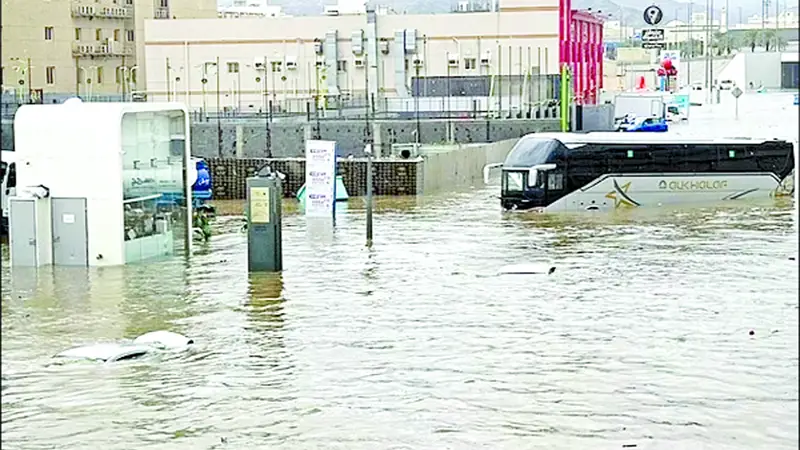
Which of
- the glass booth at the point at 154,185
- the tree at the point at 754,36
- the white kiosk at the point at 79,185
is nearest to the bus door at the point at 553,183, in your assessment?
the tree at the point at 754,36

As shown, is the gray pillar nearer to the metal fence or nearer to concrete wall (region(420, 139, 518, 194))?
concrete wall (region(420, 139, 518, 194))

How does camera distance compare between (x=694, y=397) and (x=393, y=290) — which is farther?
(x=393, y=290)

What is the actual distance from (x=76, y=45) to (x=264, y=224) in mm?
51143

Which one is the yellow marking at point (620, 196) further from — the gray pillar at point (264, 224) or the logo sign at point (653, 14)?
the logo sign at point (653, 14)

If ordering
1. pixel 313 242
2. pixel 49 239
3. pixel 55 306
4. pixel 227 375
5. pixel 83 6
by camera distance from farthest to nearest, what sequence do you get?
pixel 83 6 → pixel 313 242 → pixel 49 239 → pixel 55 306 → pixel 227 375

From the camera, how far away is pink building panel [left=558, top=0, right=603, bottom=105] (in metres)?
72.1

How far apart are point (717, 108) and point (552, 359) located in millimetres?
59418

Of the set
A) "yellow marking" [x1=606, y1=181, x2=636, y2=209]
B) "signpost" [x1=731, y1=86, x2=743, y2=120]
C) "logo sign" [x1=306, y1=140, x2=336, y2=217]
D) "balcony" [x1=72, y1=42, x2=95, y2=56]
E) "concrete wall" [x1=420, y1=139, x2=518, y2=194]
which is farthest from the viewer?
"balcony" [x1=72, y1=42, x2=95, y2=56]

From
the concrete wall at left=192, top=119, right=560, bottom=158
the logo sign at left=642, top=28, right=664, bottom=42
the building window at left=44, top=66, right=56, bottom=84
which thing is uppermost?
the logo sign at left=642, top=28, right=664, bottom=42

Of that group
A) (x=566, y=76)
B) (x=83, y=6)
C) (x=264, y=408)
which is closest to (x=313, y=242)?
(x=264, y=408)

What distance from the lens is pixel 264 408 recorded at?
36.0ft

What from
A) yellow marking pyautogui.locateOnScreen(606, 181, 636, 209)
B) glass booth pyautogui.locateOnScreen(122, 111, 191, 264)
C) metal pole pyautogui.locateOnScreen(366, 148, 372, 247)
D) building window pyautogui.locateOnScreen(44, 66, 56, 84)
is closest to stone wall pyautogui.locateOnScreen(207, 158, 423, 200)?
yellow marking pyautogui.locateOnScreen(606, 181, 636, 209)

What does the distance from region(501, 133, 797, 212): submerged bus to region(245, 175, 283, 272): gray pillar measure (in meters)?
13.8

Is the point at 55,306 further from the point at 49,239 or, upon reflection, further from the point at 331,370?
Answer: the point at 331,370
